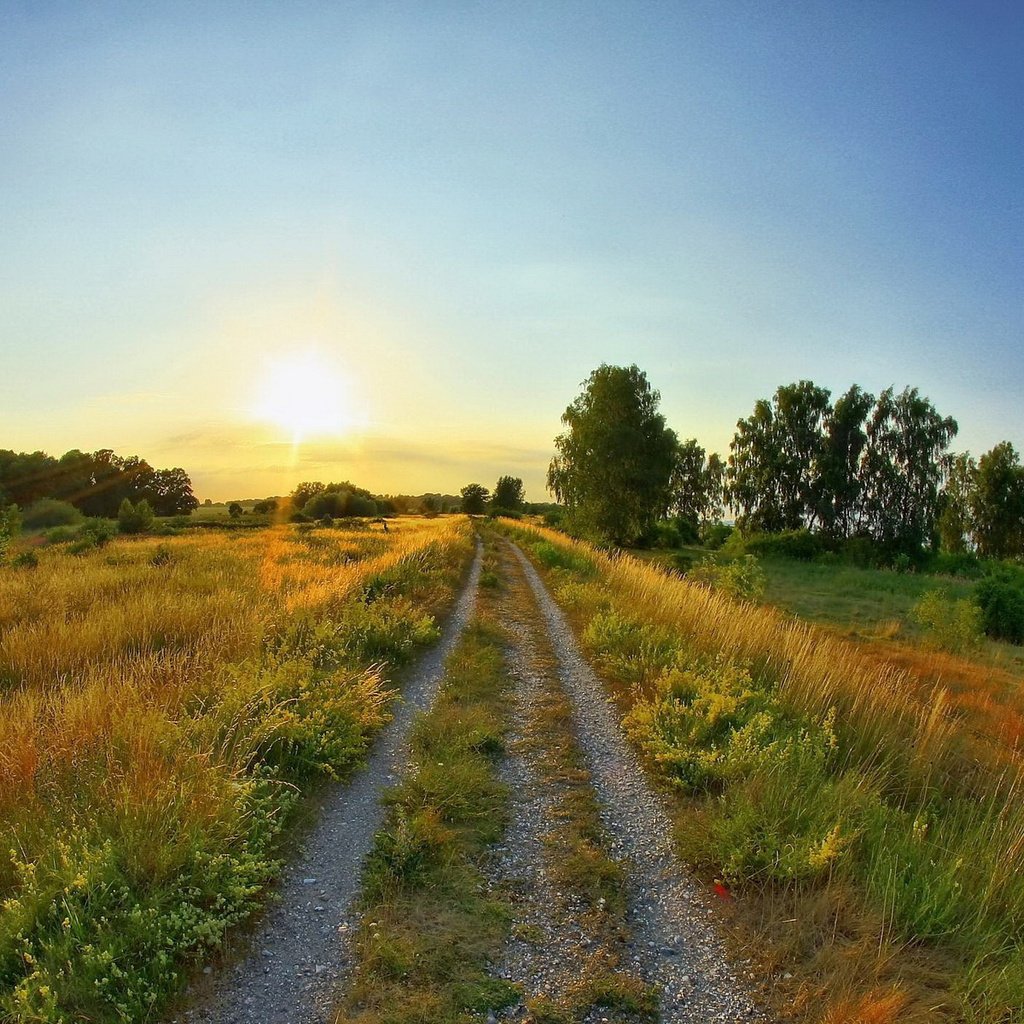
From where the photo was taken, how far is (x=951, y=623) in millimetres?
20406

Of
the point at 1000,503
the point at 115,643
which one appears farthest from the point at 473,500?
the point at 115,643

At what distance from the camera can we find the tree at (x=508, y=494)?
11788cm

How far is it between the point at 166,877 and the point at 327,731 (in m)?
2.81

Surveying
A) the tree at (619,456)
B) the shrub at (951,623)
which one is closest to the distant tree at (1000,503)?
the tree at (619,456)

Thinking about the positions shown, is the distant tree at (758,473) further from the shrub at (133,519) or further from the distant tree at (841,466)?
the shrub at (133,519)

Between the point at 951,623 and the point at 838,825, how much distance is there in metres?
19.8

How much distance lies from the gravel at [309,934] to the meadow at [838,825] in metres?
3.00

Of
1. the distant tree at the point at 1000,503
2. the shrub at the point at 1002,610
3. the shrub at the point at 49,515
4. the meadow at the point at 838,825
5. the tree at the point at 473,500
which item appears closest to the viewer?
the meadow at the point at 838,825

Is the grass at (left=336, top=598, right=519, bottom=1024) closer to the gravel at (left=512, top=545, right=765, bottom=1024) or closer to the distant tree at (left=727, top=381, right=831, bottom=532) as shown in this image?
the gravel at (left=512, top=545, right=765, bottom=1024)

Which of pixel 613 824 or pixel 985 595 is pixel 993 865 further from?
pixel 985 595

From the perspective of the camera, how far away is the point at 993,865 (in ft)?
15.7

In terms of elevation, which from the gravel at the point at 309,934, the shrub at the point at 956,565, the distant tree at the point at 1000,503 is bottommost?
the gravel at the point at 309,934

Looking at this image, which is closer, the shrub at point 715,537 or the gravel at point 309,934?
the gravel at point 309,934

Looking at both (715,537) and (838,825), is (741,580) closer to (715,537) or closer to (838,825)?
(838,825)
